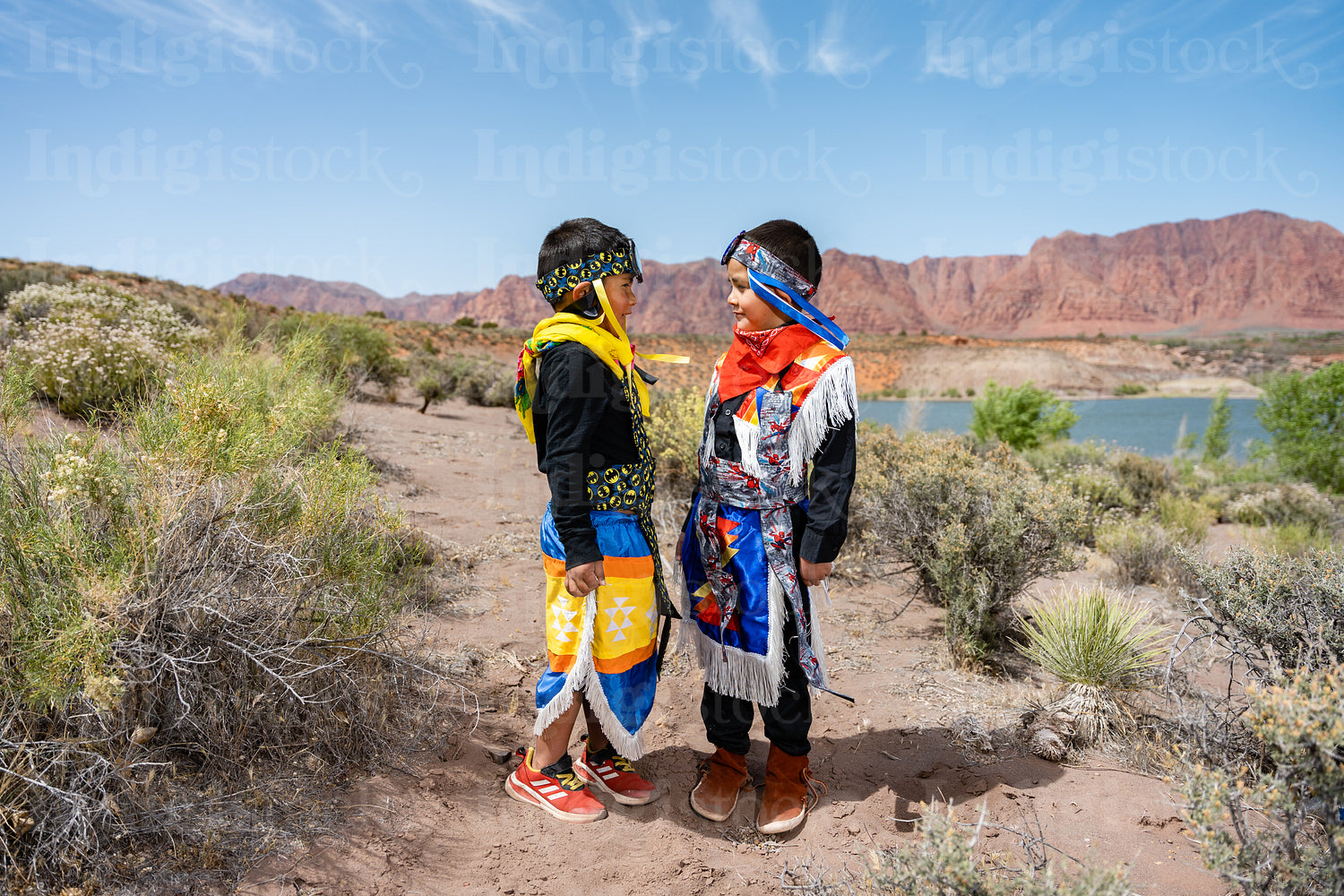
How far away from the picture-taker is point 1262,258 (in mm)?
161625

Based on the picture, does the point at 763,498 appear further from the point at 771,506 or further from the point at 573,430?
the point at 573,430

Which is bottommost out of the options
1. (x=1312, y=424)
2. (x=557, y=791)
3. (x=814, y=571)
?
(x=557, y=791)

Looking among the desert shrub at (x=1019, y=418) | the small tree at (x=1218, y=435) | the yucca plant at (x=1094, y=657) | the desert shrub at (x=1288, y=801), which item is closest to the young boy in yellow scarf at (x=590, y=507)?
the desert shrub at (x=1288, y=801)

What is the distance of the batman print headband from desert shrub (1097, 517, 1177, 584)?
565cm

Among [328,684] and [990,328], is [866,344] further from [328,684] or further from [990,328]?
[990,328]

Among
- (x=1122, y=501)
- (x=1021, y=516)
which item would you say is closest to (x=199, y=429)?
(x=1021, y=516)

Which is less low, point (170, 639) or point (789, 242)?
A: point (789, 242)

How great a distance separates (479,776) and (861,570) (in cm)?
373

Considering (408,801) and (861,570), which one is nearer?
(408,801)

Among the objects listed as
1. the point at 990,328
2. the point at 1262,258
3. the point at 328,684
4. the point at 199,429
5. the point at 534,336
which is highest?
the point at 1262,258

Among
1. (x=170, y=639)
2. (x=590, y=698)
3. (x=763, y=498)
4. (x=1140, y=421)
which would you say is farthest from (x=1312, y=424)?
(x=1140, y=421)

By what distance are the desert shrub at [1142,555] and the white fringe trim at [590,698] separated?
17.4ft

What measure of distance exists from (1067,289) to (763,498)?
184 meters

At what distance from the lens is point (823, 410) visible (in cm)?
233
